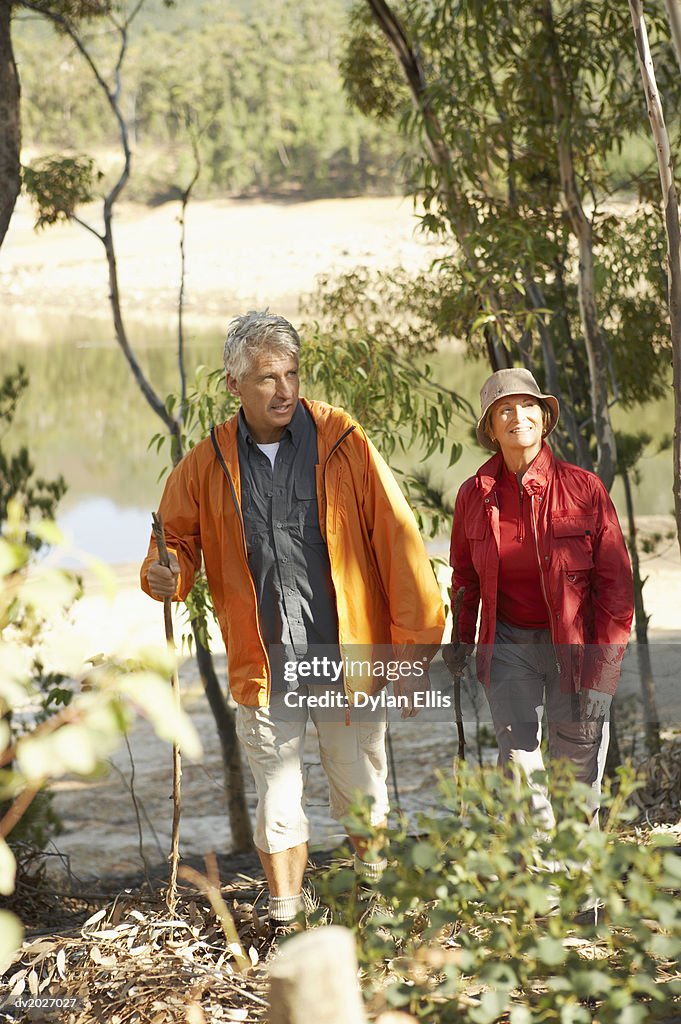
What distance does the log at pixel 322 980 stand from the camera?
113 cm

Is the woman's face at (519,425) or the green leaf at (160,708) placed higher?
the woman's face at (519,425)

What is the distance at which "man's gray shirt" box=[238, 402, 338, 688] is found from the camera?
2160 mm

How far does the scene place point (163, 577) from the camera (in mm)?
2127

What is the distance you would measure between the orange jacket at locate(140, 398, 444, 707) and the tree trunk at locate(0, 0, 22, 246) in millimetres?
1707

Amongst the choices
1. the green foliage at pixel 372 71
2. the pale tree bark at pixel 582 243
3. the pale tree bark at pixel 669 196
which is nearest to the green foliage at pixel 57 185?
the green foliage at pixel 372 71

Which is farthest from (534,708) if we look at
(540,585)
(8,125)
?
(8,125)

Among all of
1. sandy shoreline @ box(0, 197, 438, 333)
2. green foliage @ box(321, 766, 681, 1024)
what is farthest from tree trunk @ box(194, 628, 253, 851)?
sandy shoreline @ box(0, 197, 438, 333)

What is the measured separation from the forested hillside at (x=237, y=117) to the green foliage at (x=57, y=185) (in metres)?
27.5

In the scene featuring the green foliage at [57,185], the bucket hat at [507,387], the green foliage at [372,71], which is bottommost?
the bucket hat at [507,387]

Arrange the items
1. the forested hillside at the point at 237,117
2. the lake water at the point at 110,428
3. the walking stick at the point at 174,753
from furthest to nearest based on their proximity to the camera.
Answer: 1. the forested hillside at the point at 237,117
2. the lake water at the point at 110,428
3. the walking stick at the point at 174,753

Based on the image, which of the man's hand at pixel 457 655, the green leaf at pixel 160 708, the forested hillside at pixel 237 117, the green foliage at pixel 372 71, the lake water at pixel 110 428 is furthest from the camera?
the forested hillside at pixel 237 117

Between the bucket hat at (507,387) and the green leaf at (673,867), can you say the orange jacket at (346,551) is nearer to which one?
the bucket hat at (507,387)

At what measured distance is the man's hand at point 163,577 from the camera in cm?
213

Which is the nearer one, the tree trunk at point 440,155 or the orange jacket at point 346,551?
the orange jacket at point 346,551
